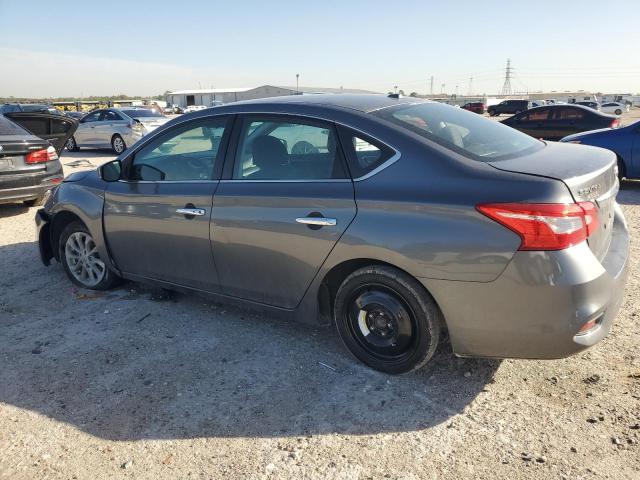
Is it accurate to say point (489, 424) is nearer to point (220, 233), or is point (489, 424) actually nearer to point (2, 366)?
point (220, 233)

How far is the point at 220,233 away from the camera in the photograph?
364 cm

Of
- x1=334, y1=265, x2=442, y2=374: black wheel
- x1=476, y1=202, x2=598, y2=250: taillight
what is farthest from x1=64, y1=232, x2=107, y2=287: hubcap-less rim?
x1=476, y1=202, x2=598, y2=250: taillight

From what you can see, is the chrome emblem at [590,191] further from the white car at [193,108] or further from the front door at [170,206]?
the white car at [193,108]

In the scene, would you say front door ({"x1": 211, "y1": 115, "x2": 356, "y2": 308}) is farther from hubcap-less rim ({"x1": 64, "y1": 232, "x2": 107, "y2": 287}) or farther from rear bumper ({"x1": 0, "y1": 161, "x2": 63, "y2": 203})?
rear bumper ({"x1": 0, "y1": 161, "x2": 63, "y2": 203})

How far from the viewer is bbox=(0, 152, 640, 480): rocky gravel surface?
2527 millimetres

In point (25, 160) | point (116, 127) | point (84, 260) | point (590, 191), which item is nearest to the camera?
point (590, 191)

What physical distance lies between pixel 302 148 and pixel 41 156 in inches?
231

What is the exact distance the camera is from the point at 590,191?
2742mm

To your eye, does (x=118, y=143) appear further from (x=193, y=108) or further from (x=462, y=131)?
(x=193, y=108)

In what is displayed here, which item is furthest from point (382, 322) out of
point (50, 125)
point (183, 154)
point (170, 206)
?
point (50, 125)

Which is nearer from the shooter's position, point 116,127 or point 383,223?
point 383,223

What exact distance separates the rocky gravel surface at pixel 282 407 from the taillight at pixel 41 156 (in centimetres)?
425

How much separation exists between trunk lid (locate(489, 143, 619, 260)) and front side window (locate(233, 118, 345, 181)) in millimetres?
1013

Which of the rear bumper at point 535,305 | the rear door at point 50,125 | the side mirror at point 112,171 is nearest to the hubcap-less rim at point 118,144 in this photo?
the rear door at point 50,125
